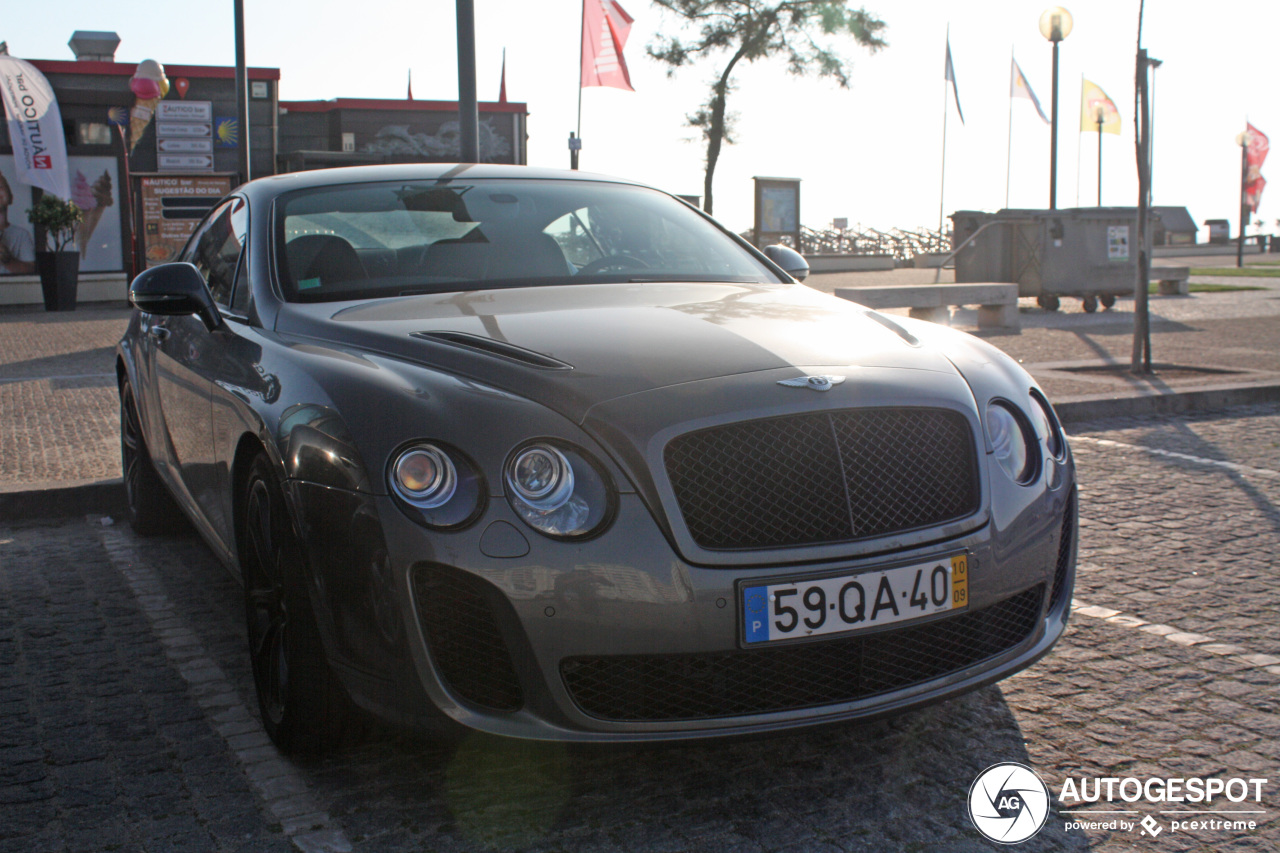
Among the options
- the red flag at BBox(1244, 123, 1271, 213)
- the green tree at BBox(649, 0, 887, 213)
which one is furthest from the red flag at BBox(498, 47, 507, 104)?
the red flag at BBox(1244, 123, 1271, 213)

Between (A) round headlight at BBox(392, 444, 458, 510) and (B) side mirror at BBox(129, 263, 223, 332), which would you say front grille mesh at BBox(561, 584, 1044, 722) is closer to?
(A) round headlight at BBox(392, 444, 458, 510)

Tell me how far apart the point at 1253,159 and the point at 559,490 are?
44814mm

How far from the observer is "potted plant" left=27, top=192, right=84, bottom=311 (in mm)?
20469

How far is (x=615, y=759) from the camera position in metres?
2.82

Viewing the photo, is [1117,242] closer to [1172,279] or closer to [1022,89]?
Answer: [1172,279]

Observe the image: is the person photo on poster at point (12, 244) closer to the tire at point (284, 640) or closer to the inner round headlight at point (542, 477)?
the tire at point (284, 640)

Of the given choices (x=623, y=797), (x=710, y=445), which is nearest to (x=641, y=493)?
(x=710, y=445)

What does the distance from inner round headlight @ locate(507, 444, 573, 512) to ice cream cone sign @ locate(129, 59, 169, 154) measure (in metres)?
23.1

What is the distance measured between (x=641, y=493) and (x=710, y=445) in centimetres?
18

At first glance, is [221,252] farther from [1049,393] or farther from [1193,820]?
[1049,393]

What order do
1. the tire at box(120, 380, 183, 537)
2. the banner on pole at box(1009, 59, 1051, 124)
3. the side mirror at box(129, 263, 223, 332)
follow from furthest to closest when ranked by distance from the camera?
the banner on pole at box(1009, 59, 1051, 124) < the tire at box(120, 380, 183, 537) < the side mirror at box(129, 263, 223, 332)

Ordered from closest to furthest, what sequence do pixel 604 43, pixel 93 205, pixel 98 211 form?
1. pixel 93 205
2. pixel 98 211
3. pixel 604 43

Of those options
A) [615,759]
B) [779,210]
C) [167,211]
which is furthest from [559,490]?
[779,210]

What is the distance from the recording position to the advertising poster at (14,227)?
23016 mm
